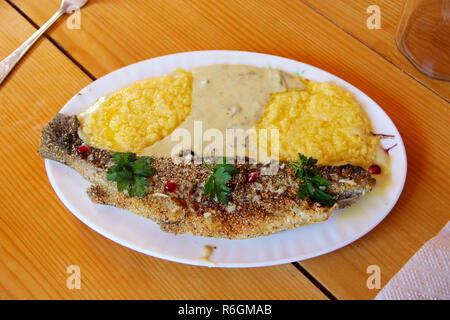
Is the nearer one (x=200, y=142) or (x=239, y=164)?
(x=239, y=164)

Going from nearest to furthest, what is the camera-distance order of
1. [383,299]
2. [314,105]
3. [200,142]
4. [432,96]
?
[383,299] < [200,142] < [314,105] < [432,96]

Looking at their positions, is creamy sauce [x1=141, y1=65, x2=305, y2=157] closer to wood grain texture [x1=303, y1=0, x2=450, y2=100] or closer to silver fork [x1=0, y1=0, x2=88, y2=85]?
wood grain texture [x1=303, y1=0, x2=450, y2=100]

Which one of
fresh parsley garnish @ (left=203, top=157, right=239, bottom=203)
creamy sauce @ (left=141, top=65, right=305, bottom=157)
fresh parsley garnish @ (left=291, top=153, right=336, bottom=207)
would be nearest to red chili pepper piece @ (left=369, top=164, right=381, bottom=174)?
fresh parsley garnish @ (left=291, top=153, right=336, bottom=207)

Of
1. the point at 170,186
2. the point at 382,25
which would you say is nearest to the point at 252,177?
the point at 170,186

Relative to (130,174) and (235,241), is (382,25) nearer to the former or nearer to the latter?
(235,241)

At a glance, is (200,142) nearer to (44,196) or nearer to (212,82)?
(212,82)

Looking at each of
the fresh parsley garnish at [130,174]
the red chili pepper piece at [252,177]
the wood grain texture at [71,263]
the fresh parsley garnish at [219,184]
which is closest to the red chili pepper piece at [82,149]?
the fresh parsley garnish at [130,174]

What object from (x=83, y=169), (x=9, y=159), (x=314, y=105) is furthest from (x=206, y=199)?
(x=9, y=159)
